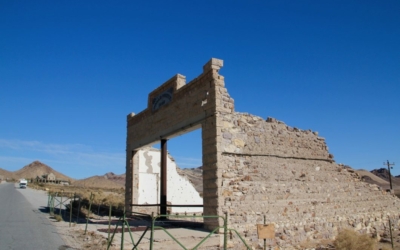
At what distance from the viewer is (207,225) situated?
9906 mm

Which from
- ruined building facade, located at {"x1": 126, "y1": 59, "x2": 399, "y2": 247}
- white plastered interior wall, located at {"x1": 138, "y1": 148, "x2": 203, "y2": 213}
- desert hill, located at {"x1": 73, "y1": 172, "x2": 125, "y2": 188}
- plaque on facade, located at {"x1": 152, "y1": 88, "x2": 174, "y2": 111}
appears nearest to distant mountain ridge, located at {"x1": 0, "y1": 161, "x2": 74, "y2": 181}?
desert hill, located at {"x1": 73, "y1": 172, "x2": 125, "y2": 188}

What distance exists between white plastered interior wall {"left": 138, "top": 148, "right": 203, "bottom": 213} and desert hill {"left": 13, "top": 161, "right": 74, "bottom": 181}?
121148mm

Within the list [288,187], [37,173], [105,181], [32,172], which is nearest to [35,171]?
[32,172]

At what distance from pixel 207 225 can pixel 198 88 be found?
178 inches

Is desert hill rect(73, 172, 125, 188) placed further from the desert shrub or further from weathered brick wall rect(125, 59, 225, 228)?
the desert shrub

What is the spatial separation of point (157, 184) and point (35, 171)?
13622 cm

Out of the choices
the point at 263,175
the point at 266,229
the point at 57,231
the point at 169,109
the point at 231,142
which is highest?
the point at 169,109

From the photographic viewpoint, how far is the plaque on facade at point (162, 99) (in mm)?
13292

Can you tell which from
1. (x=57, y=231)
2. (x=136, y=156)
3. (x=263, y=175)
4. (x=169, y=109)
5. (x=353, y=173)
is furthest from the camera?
(x=136, y=156)

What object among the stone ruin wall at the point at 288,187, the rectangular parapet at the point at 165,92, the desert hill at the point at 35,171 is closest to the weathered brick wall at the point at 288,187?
the stone ruin wall at the point at 288,187

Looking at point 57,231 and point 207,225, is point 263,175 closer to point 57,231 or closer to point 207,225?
point 207,225

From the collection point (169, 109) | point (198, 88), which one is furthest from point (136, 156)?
point (198, 88)

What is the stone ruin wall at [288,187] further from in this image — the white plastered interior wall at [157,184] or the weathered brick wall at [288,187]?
the white plastered interior wall at [157,184]

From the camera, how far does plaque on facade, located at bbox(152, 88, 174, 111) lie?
13292 mm
